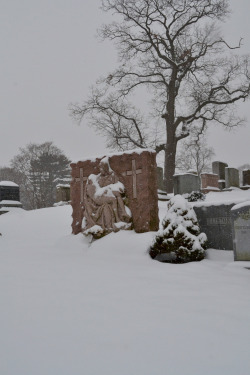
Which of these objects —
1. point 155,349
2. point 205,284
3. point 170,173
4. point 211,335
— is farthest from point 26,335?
point 170,173

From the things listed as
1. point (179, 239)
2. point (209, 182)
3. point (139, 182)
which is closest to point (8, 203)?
point (139, 182)

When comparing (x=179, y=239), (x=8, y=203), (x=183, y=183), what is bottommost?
(x=179, y=239)

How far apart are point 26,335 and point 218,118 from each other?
72.7ft

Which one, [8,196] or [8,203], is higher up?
[8,196]

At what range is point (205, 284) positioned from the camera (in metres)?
4.64

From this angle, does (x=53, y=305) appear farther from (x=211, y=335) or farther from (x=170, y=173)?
(x=170, y=173)

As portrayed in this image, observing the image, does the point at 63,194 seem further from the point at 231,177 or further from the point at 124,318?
the point at 124,318

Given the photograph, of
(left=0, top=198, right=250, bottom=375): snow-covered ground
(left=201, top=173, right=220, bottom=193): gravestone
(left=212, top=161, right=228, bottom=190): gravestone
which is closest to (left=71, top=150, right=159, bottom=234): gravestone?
(left=0, top=198, right=250, bottom=375): snow-covered ground

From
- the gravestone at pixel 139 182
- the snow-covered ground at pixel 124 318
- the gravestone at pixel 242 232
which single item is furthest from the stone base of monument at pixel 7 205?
the gravestone at pixel 242 232

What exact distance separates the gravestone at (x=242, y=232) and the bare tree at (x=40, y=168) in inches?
1334

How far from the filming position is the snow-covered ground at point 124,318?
232cm

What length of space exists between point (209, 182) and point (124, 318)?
21024mm

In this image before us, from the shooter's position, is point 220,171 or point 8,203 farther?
point 220,171

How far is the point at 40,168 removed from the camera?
133 ft
